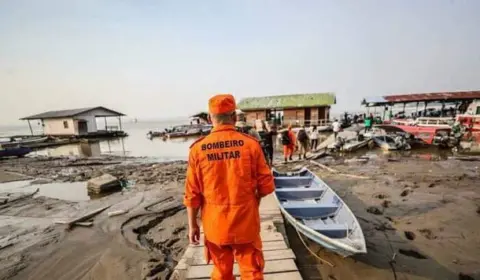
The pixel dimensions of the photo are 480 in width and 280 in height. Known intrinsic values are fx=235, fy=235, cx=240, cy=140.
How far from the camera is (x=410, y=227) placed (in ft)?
18.3

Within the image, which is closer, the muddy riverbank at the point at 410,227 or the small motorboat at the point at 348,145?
the muddy riverbank at the point at 410,227

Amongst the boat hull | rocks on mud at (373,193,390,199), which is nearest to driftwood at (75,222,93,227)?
rocks on mud at (373,193,390,199)

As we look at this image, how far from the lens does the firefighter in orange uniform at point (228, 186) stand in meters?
1.89

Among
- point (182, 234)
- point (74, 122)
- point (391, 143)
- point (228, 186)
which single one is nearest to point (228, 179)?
point (228, 186)

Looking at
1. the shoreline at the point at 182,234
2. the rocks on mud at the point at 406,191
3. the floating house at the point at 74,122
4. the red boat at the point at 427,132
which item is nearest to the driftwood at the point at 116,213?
the shoreline at the point at 182,234

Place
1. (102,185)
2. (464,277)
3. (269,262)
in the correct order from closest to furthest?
(269,262), (464,277), (102,185)

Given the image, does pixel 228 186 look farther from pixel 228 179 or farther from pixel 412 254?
pixel 412 254

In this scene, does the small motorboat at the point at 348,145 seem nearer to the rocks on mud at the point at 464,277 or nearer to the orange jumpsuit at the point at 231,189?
the rocks on mud at the point at 464,277

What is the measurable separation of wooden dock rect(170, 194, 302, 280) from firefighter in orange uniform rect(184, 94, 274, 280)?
1.30 m

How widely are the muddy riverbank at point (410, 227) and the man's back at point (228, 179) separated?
9.17 feet

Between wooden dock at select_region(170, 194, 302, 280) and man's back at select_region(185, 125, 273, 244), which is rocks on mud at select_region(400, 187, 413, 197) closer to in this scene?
wooden dock at select_region(170, 194, 302, 280)

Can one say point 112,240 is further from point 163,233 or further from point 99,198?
point 99,198

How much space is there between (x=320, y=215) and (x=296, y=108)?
2873cm

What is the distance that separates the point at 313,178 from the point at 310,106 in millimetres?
26286
